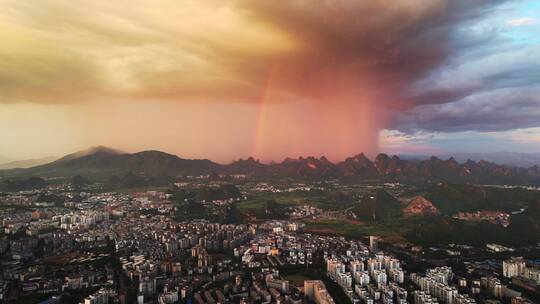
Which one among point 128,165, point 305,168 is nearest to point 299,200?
point 305,168

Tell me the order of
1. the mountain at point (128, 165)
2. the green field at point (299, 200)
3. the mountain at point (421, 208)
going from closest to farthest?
the mountain at point (421, 208), the green field at point (299, 200), the mountain at point (128, 165)

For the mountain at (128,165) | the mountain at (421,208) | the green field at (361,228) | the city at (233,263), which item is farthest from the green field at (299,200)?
the mountain at (128,165)

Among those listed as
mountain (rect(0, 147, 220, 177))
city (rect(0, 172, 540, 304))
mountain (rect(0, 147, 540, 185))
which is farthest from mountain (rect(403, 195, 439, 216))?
mountain (rect(0, 147, 220, 177))

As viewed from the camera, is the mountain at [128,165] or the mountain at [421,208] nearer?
the mountain at [421,208]

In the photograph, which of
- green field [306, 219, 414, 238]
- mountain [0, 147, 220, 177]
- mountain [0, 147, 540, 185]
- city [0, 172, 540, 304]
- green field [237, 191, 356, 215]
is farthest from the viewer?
mountain [0, 147, 220, 177]

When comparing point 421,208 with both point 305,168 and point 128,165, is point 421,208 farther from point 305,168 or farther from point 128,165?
point 128,165

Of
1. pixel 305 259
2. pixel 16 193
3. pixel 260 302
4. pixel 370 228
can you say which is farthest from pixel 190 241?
pixel 16 193

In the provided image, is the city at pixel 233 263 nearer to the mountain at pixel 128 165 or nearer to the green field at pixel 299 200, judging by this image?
the green field at pixel 299 200

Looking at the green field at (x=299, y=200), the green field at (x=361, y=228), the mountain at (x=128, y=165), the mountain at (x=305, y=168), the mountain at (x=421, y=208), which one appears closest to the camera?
the green field at (x=361, y=228)

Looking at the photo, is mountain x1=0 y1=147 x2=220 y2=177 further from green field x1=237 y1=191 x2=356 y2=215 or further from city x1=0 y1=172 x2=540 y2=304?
city x1=0 y1=172 x2=540 y2=304

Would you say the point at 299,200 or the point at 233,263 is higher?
the point at 299,200
